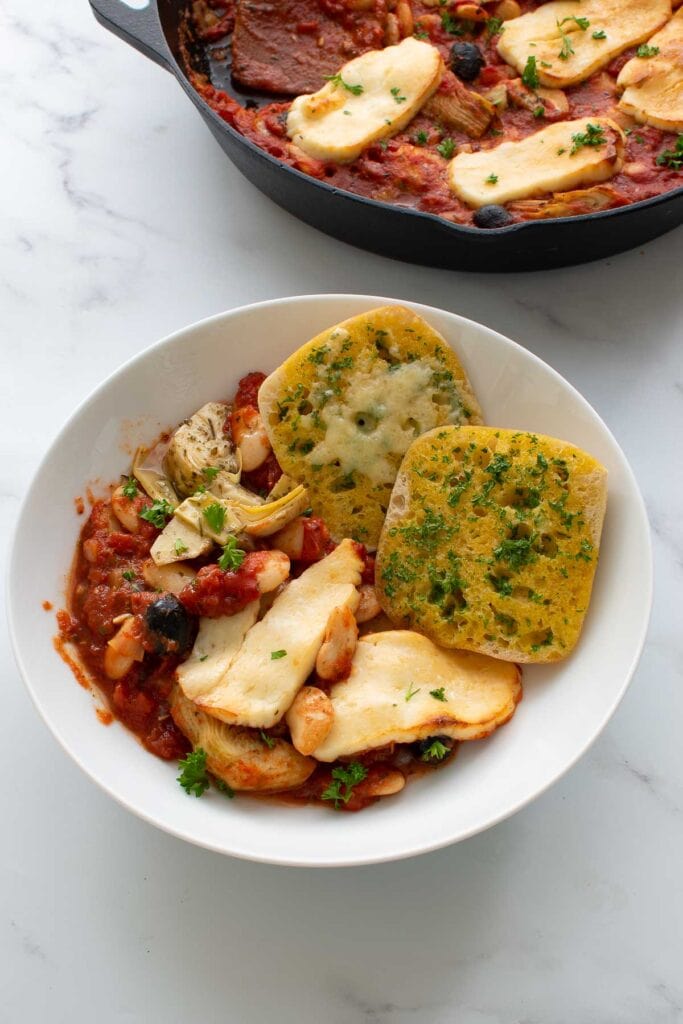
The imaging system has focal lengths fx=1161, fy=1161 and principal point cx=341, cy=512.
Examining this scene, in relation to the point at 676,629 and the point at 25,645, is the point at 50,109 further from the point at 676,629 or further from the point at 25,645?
the point at 676,629

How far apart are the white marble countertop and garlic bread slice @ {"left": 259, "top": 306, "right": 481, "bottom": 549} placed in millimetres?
620

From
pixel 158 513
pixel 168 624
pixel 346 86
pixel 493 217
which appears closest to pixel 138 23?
pixel 346 86

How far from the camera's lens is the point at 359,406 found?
9.59ft

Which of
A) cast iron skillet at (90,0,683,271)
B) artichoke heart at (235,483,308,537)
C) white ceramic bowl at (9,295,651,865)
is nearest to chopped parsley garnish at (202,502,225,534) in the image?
artichoke heart at (235,483,308,537)

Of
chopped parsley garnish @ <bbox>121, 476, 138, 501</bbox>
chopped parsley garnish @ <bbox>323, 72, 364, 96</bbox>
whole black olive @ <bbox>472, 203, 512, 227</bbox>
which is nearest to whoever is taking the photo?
chopped parsley garnish @ <bbox>121, 476, 138, 501</bbox>

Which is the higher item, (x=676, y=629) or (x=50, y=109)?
(x=50, y=109)

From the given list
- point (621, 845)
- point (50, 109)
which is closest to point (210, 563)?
point (621, 845)

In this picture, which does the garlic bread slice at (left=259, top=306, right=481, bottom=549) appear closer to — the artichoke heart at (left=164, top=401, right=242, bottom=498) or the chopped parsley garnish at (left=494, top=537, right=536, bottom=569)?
the artichoke heart at (left=164, top=401, right=242, bottom=498)

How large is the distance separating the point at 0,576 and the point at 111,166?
1.37m

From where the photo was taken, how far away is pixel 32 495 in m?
Result: 2.78

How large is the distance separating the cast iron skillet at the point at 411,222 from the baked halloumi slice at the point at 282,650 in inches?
38.2

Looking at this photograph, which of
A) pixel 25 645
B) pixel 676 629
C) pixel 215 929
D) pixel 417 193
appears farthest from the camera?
pixel 417 193

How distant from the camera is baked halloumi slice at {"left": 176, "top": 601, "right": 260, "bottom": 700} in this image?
2.62m

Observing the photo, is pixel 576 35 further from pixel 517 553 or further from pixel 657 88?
pixel 517 553
